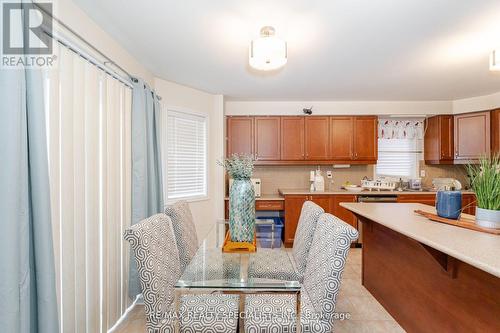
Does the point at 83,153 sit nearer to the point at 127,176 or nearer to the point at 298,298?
the point at 127,176

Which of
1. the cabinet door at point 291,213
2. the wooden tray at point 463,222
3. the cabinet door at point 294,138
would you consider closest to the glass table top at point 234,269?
the wooden tray at point 463,222

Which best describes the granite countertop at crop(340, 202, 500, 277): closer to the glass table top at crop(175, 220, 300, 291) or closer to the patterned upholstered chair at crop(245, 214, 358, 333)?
the patterned upholstered chair at crop(245, 214, 358, 333)

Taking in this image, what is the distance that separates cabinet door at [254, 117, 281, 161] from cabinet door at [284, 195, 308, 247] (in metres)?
0.73

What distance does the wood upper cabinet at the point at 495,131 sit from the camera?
11.8 feet

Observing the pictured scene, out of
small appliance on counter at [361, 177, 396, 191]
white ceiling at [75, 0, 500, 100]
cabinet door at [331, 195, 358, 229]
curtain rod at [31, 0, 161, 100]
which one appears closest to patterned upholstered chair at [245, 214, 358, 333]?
white ceiling at [75, 0, 500, 100]

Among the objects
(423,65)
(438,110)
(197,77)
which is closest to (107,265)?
(197,77)

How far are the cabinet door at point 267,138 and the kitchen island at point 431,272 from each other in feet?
6.33

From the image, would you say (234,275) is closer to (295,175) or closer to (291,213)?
(291,213)

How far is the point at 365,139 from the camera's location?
4.12 meters

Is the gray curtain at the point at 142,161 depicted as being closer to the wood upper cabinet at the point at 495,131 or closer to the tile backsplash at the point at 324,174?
the tile backsplash at the point at 324,174

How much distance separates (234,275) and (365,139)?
137 inches

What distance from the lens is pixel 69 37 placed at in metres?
1.61

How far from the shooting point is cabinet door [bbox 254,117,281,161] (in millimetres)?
4137

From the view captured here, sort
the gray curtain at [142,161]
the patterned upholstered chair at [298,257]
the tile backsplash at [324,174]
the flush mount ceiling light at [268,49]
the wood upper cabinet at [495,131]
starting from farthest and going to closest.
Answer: the tile backsplash at [324,174]
the wood upper cabinet at [495,131]
the gray curtain at [142,161]
the patterned upholstered chair at [298,257]
the flush mount ceiling light at [268,49]
